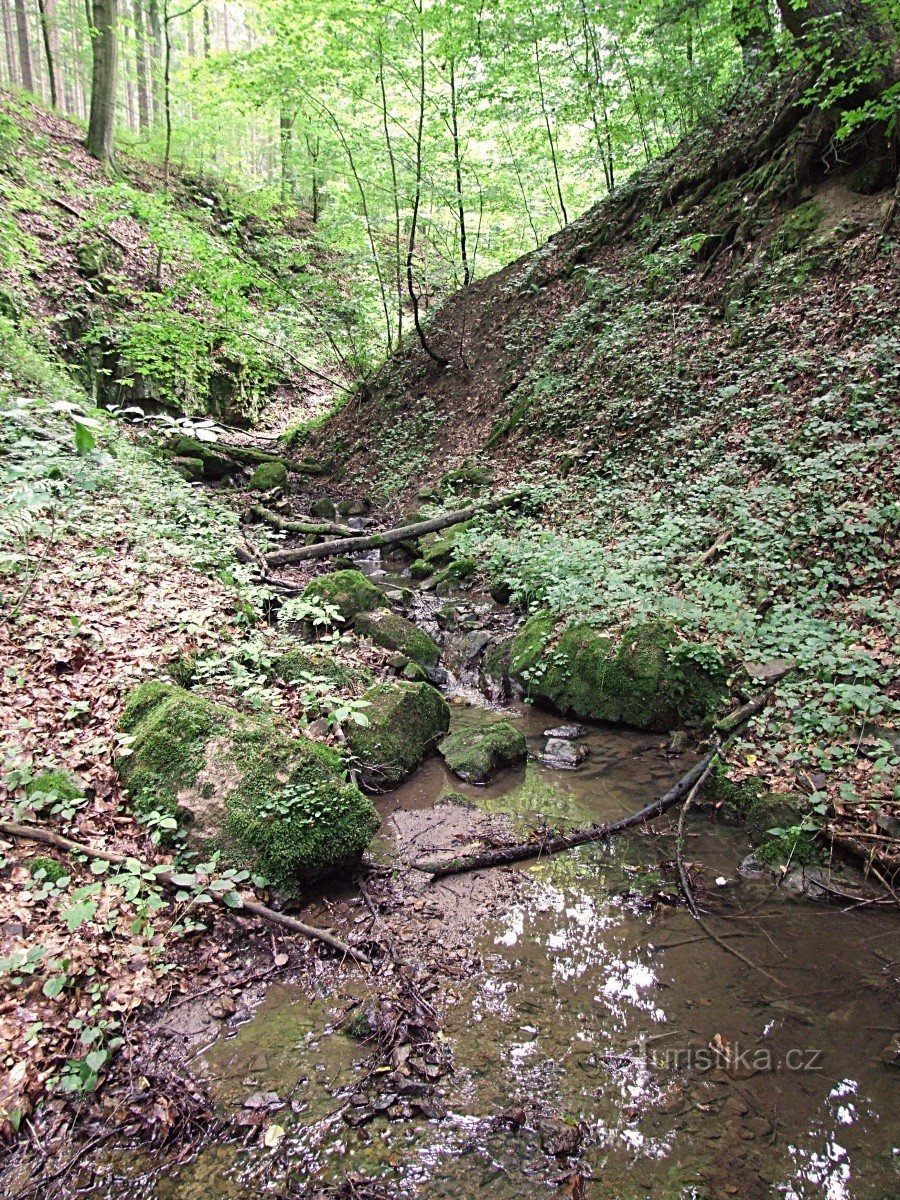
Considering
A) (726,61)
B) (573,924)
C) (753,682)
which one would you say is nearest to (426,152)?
(726,61)

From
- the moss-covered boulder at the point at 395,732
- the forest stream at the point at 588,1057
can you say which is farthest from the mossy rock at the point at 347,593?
the forest stream at the point at 588,1057

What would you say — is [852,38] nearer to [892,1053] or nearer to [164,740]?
[892,1053]

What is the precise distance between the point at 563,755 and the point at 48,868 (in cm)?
421

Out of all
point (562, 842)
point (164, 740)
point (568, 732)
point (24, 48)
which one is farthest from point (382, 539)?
point (24, 48)

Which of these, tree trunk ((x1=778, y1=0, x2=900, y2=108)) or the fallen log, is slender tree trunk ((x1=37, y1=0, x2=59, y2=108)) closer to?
the fallen log

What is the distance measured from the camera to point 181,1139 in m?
2.59

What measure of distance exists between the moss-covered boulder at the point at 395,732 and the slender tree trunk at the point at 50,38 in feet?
85.8

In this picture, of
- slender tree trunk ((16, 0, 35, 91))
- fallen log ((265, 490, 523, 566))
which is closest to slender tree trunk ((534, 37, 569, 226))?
fallen log ((265, 490, 523, 566))

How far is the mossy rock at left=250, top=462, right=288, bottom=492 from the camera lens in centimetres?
1527

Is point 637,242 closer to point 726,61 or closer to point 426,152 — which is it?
point 726,61

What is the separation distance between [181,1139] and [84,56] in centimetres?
3432

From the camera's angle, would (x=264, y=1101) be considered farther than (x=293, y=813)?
No

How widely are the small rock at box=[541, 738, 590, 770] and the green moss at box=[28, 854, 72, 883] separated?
3.94 metres

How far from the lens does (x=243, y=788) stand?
4113 millimetres
